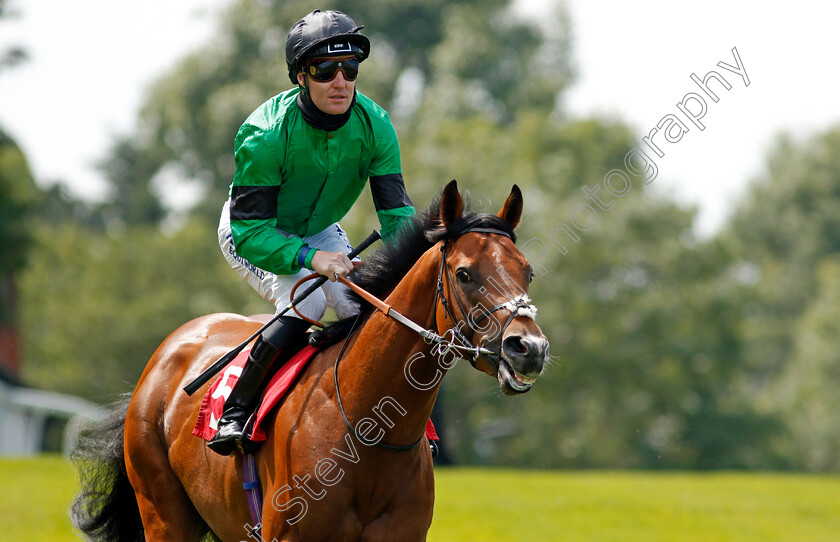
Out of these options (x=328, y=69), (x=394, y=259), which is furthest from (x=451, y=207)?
(x=328, y=69)

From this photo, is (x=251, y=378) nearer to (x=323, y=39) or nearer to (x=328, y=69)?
(x=328, y=69)

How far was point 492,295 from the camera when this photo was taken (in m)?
4.04

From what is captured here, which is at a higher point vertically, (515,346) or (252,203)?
(252,203)

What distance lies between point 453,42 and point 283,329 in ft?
133

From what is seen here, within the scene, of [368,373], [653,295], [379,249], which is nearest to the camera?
[368,373]

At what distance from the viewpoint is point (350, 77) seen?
16.4ft

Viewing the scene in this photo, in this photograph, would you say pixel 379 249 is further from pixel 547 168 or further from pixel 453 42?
pixel 453 42

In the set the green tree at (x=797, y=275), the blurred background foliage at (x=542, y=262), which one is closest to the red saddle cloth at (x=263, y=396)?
the blurred background foliage at (x=542, y=262)

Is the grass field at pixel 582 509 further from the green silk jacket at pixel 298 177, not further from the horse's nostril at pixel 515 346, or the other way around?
the horse's nostril at pixel 515 346

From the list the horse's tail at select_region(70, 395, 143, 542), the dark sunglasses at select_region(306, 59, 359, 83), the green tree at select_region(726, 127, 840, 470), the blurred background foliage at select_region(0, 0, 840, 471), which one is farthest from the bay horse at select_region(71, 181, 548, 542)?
the green tree at select_region(726, 127, 840, 470)

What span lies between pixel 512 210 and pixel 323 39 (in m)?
1.34

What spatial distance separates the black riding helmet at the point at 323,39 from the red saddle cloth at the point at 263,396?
145 cm

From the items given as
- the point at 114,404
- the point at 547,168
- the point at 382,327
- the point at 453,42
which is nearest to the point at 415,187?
the point at 547,168

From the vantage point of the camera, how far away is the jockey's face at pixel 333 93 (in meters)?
4.92
